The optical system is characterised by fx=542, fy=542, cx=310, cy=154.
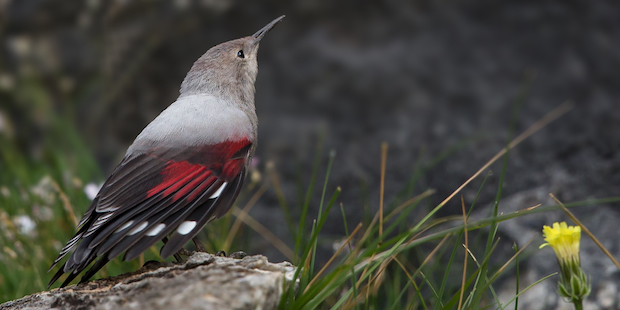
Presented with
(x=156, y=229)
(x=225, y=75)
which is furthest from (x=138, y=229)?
(x=225, y=75)

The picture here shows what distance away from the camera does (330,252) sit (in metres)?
3.32

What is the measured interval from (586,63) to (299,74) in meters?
1.78

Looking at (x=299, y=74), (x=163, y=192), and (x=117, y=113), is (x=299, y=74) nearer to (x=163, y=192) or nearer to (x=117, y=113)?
(x=117, y=113)

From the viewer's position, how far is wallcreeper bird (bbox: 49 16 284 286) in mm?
1715

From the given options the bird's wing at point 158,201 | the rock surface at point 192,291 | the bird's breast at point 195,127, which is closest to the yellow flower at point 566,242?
the rock surface at point 192,291

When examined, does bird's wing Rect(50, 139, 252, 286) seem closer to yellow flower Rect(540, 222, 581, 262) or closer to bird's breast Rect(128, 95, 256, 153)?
bird's breast Rect(128, 95, 256, 153)

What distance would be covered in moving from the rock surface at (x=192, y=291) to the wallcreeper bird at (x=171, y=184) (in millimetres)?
94

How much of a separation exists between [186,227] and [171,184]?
0.62 feet

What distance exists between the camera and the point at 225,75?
2482 millimetres

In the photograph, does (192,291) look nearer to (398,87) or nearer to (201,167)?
(201,167)

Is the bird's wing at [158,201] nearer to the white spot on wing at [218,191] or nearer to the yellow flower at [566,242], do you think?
the white spot on wing at [218,191]

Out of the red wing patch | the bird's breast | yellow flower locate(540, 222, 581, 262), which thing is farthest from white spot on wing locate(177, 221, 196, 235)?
yellow flower locate(540, 222, 581, 262)

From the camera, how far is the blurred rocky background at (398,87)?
3.20 m

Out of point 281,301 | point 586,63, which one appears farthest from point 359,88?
point 281,301
